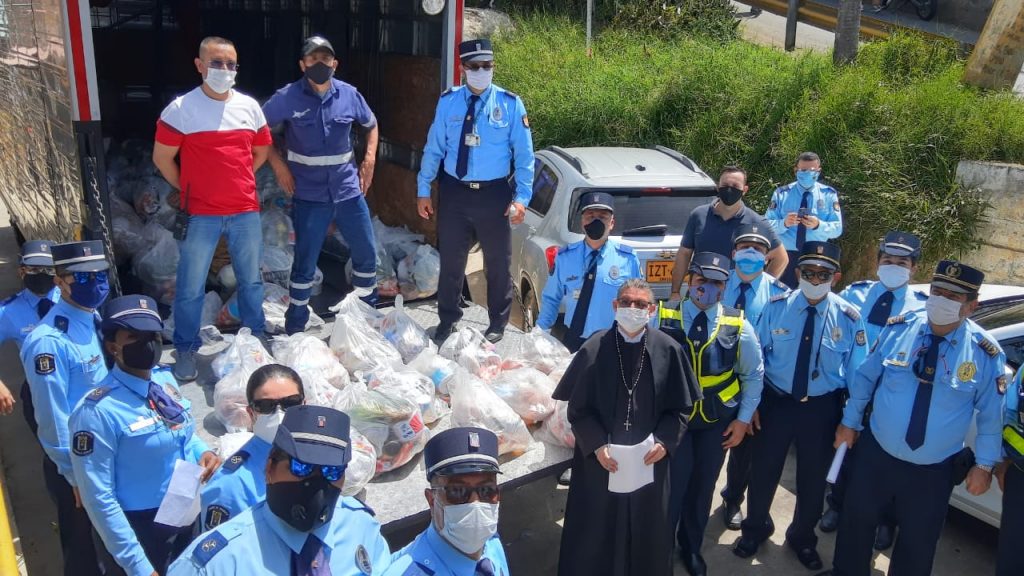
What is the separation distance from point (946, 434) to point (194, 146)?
409 cm

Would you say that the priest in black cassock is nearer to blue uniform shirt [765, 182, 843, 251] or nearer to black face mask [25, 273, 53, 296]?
black face mask [25, 273, 53, 296]

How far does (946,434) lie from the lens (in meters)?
3.81

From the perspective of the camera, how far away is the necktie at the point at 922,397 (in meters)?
3.83

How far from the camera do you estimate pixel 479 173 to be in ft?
17.2

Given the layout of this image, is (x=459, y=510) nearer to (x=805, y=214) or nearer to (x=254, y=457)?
(x=254, y=457)

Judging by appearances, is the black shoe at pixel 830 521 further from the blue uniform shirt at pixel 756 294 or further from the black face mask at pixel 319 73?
the black face mask at pixel 319 73

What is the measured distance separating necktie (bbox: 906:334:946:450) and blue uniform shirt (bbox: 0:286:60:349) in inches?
164

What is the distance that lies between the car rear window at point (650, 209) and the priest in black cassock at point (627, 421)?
249 centimetres

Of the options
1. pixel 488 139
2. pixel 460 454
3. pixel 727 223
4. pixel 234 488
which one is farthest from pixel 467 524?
pixel 727 223

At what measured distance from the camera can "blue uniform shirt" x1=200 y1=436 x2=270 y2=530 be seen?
2.72 meters

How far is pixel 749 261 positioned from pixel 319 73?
2.72 meters

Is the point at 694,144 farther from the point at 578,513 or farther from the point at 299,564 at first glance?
the point at 299,564

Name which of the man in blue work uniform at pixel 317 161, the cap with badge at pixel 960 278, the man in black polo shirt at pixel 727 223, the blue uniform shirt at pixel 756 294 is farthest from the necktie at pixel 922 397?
the man in blue work uniform at pixel 317 161

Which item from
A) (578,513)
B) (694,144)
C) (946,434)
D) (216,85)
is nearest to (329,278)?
(216,85)
